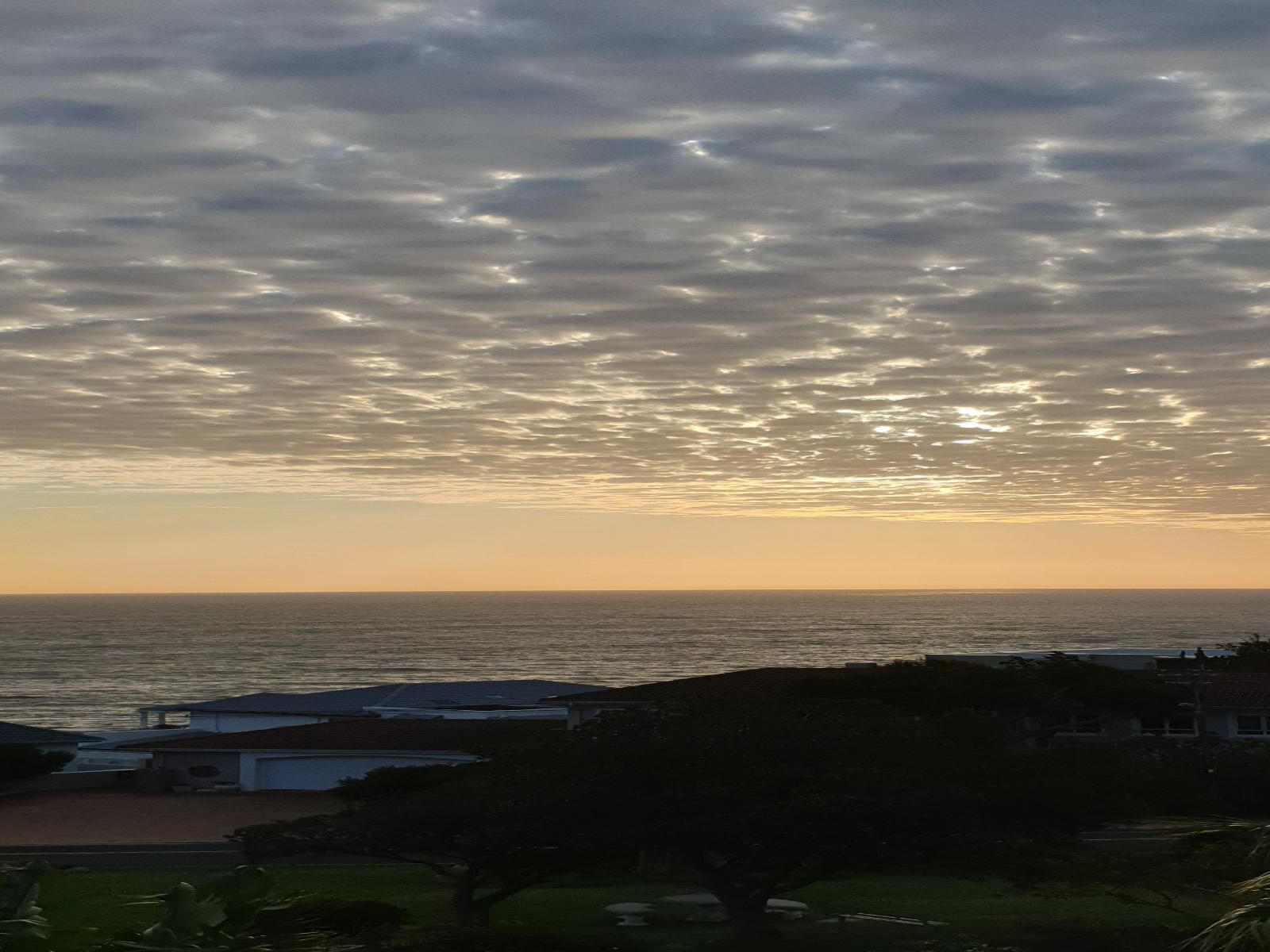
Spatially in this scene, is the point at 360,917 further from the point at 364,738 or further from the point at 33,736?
the point at 33,736

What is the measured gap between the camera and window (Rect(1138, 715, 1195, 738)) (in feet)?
155

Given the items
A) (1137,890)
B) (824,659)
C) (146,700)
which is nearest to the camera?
(1137,890)

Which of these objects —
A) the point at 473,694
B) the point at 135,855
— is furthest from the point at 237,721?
the point at 135,855

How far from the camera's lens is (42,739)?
196 ft

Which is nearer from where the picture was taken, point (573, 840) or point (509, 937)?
point (509, 937)

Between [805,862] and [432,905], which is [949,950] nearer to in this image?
[805,862]

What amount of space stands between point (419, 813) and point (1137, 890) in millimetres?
12777

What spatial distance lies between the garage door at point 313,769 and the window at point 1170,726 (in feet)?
77.1

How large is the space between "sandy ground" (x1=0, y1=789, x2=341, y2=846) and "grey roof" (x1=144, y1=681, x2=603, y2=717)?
21.4 meters

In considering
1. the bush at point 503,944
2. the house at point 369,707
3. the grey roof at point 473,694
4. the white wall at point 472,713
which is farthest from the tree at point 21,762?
the bush at point 503,944

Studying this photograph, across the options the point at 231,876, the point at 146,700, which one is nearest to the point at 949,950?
Answer: the point at 231,876

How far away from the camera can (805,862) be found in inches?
1040

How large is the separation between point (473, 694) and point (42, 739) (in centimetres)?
2573

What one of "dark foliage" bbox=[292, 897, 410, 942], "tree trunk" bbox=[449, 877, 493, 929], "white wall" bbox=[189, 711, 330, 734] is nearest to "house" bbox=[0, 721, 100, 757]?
"white wall" bbox=[189, 711, 330, 734]
